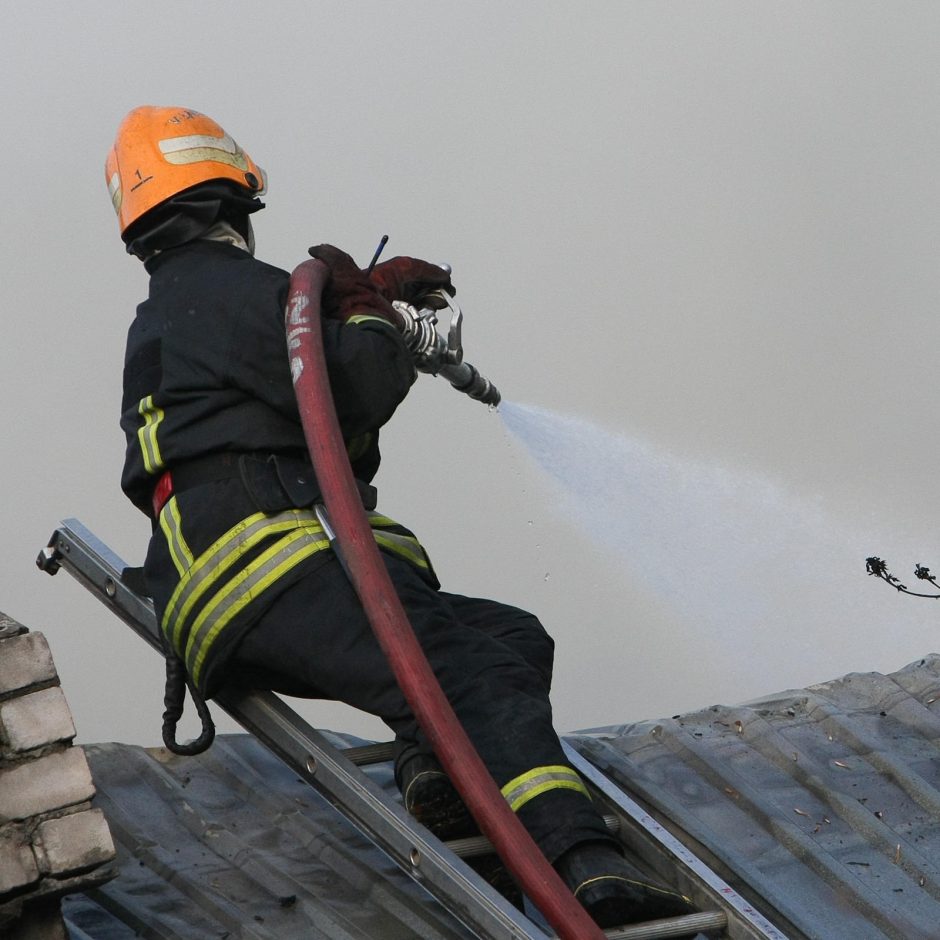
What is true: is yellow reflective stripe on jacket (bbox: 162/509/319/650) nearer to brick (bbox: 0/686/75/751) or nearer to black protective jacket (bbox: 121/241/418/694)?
black protective jacket (bbox: 121/241/418/694)

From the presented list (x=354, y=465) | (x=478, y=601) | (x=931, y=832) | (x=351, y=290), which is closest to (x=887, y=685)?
(x=931, y=832)

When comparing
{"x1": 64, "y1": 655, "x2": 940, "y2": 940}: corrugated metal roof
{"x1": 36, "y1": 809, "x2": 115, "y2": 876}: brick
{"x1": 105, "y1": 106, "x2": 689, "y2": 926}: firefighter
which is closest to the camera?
{"x1": 36, "y1": 809, "x2": 115, "y2": 876}: brick

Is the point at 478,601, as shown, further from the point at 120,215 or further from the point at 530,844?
the point at 120,215

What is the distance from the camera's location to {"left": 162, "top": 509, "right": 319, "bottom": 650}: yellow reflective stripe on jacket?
3.41m

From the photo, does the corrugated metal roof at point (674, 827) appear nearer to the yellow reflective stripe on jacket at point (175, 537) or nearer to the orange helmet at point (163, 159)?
the yellow reflective stripe on jacket at point (175, 537)

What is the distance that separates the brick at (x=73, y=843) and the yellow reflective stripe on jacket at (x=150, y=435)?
0.83 m

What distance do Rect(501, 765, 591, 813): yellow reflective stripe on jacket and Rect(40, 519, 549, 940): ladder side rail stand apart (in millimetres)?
183

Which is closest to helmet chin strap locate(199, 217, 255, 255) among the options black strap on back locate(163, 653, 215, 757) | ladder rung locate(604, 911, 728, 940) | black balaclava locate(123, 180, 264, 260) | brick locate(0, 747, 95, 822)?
black balaclava locate(123, 180, 264, 260)

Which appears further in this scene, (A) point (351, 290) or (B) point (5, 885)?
(A) point (351, 290)

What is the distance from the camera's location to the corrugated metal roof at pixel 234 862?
3.59 m

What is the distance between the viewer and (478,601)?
3.92m

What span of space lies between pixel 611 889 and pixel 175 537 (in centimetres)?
127

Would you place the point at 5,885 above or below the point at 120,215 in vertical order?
below

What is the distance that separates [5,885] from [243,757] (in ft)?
5.21
